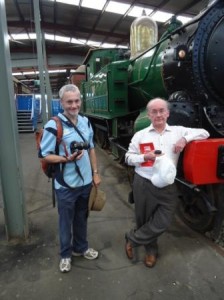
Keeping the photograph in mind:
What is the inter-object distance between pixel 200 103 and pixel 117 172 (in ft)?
10.2

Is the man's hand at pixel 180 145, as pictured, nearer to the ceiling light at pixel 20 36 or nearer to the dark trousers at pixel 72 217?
the dark trousers at pixel 72 217

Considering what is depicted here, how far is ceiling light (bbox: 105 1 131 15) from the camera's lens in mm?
9954

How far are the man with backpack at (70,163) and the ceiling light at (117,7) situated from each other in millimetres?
8973

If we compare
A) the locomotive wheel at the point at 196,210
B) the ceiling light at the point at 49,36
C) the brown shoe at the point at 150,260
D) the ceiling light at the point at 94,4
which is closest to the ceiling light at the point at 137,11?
the ceiling light at the point at 94,4

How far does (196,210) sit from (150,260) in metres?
0.96

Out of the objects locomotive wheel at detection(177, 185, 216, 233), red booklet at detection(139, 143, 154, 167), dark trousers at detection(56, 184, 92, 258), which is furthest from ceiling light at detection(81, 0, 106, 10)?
dark trousers at detection(56, 184, 92, 258)

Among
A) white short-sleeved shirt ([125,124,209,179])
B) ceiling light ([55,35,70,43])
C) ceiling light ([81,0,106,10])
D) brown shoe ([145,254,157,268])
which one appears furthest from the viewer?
ceiling light ([55,35,70,43])

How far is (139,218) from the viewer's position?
2.60 m

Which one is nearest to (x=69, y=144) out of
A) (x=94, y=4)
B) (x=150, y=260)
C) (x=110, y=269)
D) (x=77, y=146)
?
(x=77, y=146)

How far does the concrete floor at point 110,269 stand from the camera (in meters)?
2.23

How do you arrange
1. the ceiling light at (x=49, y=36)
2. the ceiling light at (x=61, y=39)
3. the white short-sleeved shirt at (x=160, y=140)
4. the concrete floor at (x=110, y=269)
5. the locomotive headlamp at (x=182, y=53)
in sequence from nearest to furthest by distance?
the concrete floor at (x=110, y=269) < the white short-sleeved shirt at (x=160, y=140) < the locomotive headlamp at (x=182, y=53) < the ceiling light at (x=49, y=36) < the ceiling light at (x=61, y=39)

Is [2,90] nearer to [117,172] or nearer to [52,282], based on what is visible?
[52,282]

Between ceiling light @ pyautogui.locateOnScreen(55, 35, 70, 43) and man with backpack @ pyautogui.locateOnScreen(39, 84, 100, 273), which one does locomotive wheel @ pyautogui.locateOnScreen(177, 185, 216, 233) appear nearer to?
man with backpack @ pyautogui.locateOnScreen(39, 84, 100, 273)

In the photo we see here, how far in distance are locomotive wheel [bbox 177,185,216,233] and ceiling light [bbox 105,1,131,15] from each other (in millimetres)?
8698
